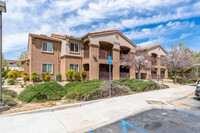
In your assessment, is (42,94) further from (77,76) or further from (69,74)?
(77,76)

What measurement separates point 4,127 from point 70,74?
40.5ft

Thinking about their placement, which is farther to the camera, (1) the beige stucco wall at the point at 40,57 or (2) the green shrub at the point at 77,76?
(2) the green shrub at the point at 77,76

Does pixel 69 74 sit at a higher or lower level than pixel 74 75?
higher

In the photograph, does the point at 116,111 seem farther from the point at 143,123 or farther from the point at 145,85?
the point at 145,85

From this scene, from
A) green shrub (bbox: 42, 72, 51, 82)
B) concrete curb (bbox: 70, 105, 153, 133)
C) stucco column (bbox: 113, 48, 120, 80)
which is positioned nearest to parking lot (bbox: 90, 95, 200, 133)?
concrete curb (bbox: 70, 105, 153, 133)

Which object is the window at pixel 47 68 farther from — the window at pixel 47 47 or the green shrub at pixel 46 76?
the window at pixel 47 47

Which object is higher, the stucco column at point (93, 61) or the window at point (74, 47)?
the window at point (74, 47)

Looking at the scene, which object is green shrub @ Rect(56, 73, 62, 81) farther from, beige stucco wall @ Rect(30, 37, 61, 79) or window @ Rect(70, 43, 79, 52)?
window @ Rect(70, 43, 79, 52)

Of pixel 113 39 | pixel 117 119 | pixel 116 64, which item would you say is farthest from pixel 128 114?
pixel 113 39

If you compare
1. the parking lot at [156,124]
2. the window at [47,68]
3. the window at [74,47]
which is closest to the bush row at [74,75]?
the window at [47,68]

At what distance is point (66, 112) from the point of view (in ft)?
17.3

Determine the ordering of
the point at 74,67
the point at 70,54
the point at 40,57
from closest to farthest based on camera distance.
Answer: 1. the point at 40,57
2. the point at 70,54
3. the point at 74,67

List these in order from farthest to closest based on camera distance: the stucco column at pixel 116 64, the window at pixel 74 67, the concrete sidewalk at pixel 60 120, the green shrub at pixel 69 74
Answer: the stucco column at pixel 116 64
the window at pixel 74 67
the green shrub at pixel 69 74
the concrete sidewalk at pixel 60 120

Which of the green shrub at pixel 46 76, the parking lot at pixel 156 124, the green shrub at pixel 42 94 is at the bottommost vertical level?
the parking lot at pixel 156 124
